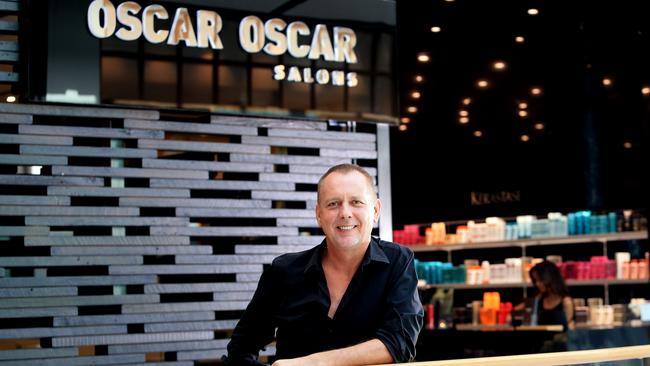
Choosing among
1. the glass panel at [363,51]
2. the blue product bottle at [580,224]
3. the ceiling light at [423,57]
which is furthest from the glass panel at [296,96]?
the blue product bottle at [580,224]

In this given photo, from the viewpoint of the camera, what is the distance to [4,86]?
544cm

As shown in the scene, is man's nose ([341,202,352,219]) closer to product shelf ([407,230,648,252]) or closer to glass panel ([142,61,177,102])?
glass panel ([142,61,177,102])

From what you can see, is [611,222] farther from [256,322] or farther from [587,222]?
[256,322]

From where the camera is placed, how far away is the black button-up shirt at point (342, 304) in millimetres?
2875

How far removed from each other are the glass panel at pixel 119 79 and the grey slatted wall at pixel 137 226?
0.10 m

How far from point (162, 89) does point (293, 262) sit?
2.97m

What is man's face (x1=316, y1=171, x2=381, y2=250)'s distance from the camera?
2.84 metres

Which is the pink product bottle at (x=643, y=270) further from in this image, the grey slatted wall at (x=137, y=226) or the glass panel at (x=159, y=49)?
the glass panel at (x=159, y=49)

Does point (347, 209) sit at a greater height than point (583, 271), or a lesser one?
greater

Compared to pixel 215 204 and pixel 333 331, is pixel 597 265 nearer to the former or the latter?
pixel 215 204

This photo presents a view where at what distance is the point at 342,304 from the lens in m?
2.88

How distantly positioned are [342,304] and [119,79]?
3.10m

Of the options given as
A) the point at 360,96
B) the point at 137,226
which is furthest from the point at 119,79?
the point at 360,96

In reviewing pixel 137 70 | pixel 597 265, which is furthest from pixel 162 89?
pixel 597 265
